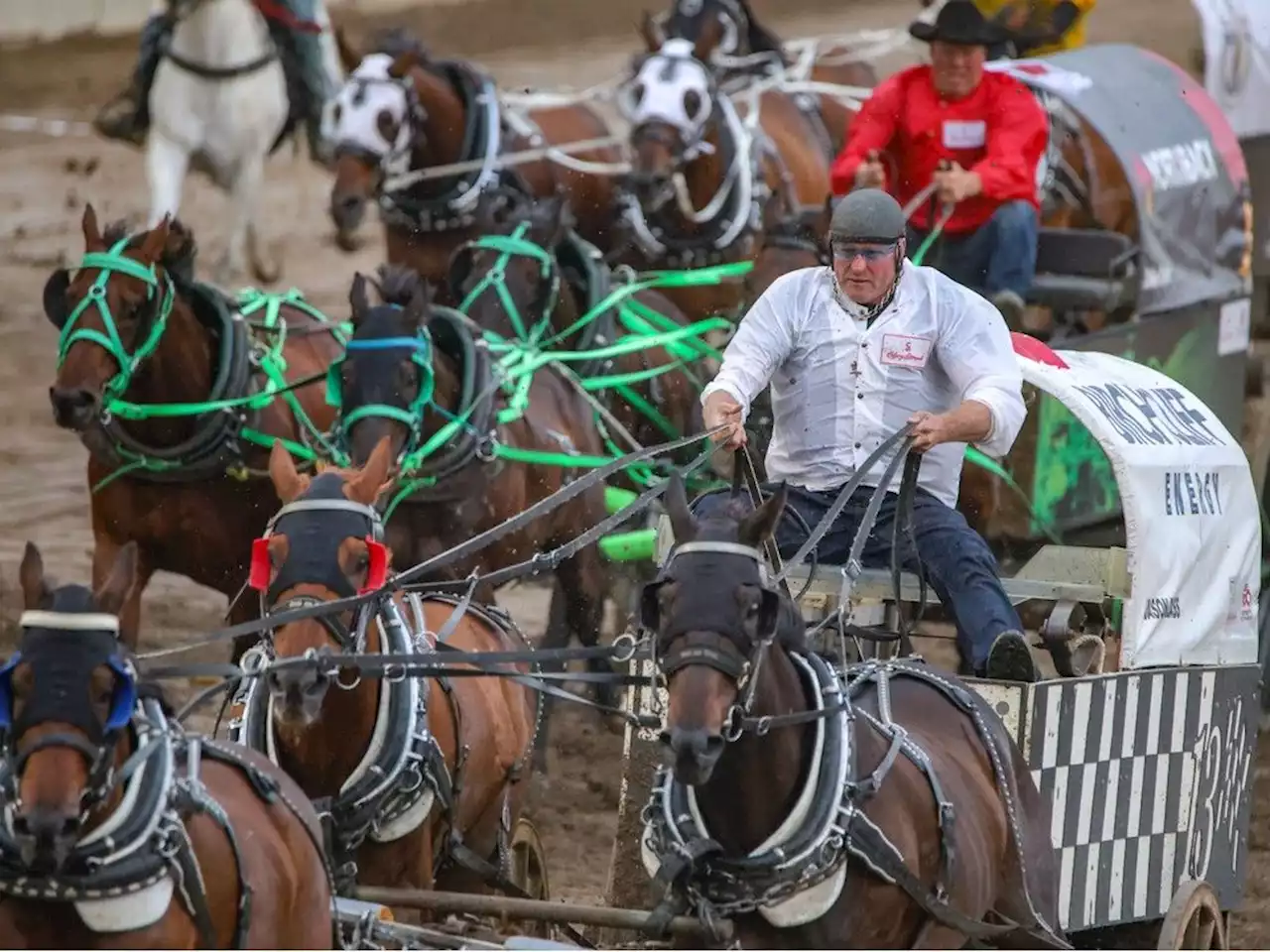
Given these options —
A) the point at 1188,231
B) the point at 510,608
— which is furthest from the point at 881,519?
the point at 510,608

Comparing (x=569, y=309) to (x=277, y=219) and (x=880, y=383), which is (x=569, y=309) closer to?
(x=880, y=383)

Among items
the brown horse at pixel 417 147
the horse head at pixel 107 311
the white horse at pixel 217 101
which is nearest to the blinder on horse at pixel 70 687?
the horse head at pixel 107 311

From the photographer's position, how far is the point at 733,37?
1513cm

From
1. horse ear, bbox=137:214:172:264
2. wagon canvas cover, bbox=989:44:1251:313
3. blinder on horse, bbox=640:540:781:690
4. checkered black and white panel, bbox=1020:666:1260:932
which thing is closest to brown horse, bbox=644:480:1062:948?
blinder on horse, bbox=640:540:781:690

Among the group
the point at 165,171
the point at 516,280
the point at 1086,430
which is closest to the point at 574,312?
the point at 516,280

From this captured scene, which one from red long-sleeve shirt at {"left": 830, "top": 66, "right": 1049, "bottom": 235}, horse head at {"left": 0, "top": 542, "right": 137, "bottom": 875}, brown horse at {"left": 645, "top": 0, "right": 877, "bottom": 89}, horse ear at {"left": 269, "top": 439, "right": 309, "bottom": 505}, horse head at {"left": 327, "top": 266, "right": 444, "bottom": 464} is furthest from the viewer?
brown horse at {"left": 645, "top": 0, "right": 877, "bottom": 89}

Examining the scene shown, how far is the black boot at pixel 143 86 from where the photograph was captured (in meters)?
14.9

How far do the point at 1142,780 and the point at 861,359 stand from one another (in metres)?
1.29

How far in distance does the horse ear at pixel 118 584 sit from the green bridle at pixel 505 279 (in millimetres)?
4961

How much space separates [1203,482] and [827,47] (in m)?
9.90

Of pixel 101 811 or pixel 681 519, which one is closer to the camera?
pixel 101 811

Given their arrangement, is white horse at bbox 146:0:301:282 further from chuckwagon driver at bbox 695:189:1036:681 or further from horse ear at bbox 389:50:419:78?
chuckwagon driver at bbox 695:189:1036:681

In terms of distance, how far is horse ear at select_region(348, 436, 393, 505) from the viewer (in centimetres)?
583

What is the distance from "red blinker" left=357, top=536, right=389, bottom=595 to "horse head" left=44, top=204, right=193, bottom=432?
111 inches
